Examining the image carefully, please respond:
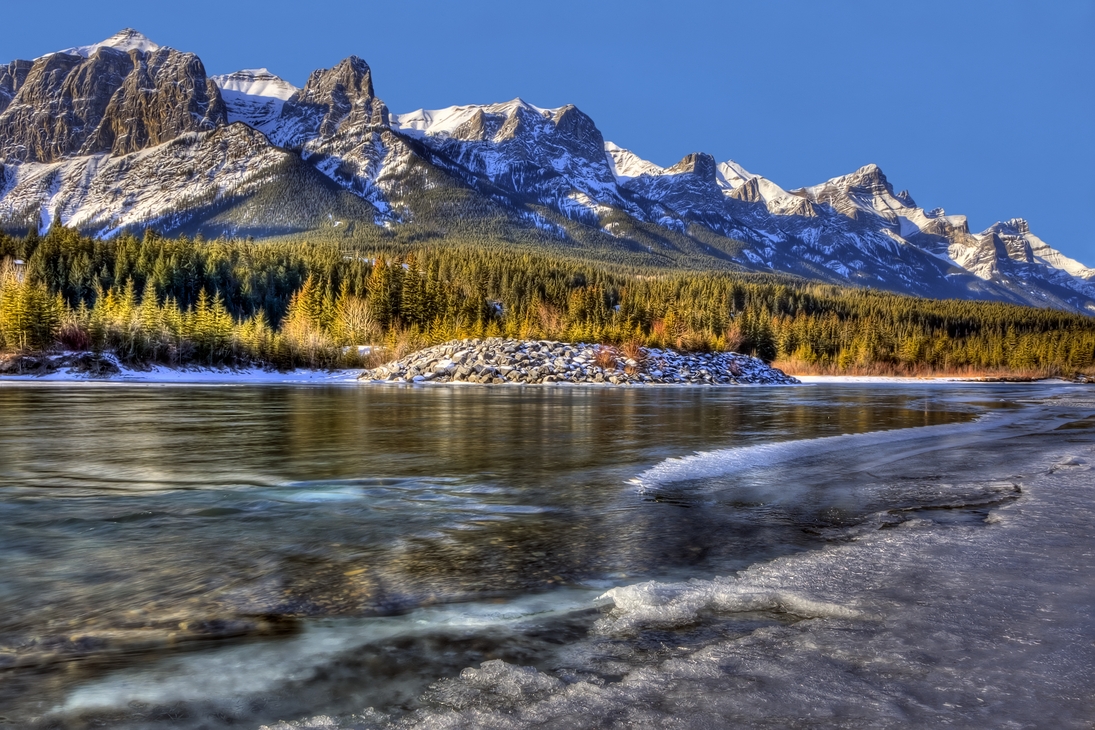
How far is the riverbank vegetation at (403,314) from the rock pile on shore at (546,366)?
707 centimetres

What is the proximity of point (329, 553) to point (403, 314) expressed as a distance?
89334 millimetres

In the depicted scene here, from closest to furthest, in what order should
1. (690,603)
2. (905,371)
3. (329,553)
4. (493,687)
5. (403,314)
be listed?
(493,687)
(690,603)
(329,553)
(403,314)
(905,371)

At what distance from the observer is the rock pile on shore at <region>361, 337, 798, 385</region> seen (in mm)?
48094

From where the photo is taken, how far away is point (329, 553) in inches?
213

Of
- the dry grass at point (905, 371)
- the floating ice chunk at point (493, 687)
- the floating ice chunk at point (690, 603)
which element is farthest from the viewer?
the dry grass at point (905, 371)

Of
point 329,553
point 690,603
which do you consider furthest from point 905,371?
point 329,553

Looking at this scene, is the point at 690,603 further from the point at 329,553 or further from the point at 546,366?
the point at 546,366

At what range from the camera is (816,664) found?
3395mm

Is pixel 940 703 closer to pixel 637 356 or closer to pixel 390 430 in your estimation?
pixel 390 430

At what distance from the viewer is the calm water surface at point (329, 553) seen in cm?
328

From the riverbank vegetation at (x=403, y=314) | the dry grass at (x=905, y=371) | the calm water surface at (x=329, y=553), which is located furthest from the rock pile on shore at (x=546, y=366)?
the dry grass at (x=905, y=371)

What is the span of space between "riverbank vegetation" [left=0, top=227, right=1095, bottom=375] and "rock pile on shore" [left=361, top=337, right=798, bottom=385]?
7.07m

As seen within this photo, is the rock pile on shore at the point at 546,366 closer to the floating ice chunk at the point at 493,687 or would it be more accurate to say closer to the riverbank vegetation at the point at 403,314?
the riverbank vegetation at the point at 403,314

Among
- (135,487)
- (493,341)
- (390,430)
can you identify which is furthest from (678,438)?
(493,341)
